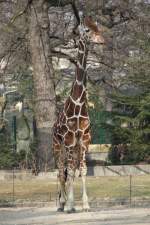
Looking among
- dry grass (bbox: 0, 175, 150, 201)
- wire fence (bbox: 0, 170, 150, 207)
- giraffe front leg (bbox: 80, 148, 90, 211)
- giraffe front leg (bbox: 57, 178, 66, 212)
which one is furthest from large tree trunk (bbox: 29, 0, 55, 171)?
giraffe front leg (bbox: 80, 148, 90, 211)

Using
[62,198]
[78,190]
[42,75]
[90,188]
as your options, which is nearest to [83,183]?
[62,198]

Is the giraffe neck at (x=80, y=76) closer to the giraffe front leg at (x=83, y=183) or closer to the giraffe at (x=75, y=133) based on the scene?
the giraffe at (x=75, y=133)

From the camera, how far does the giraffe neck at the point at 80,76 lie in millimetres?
16391

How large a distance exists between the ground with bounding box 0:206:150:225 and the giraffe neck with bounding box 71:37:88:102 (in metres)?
2.75

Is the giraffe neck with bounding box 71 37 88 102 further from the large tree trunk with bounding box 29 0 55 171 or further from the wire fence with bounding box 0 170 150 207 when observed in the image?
the large tree trunk with bounding box 29 0 55 171

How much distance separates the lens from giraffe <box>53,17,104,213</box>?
1606 cm

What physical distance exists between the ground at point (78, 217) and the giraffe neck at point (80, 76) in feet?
9.01

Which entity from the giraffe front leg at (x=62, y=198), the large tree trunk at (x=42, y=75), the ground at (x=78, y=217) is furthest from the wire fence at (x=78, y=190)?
the large tree trunk at (x=42, y=75)

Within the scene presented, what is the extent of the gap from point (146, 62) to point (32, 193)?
12.5 meters

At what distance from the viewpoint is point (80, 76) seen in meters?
16.5

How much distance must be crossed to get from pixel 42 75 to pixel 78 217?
14.2 meters

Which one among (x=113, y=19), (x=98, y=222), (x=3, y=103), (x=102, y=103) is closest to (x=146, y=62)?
(x=102, y=103)

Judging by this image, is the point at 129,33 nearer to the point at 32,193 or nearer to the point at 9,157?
the point at 9,157

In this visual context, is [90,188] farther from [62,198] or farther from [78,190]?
[62,198]
